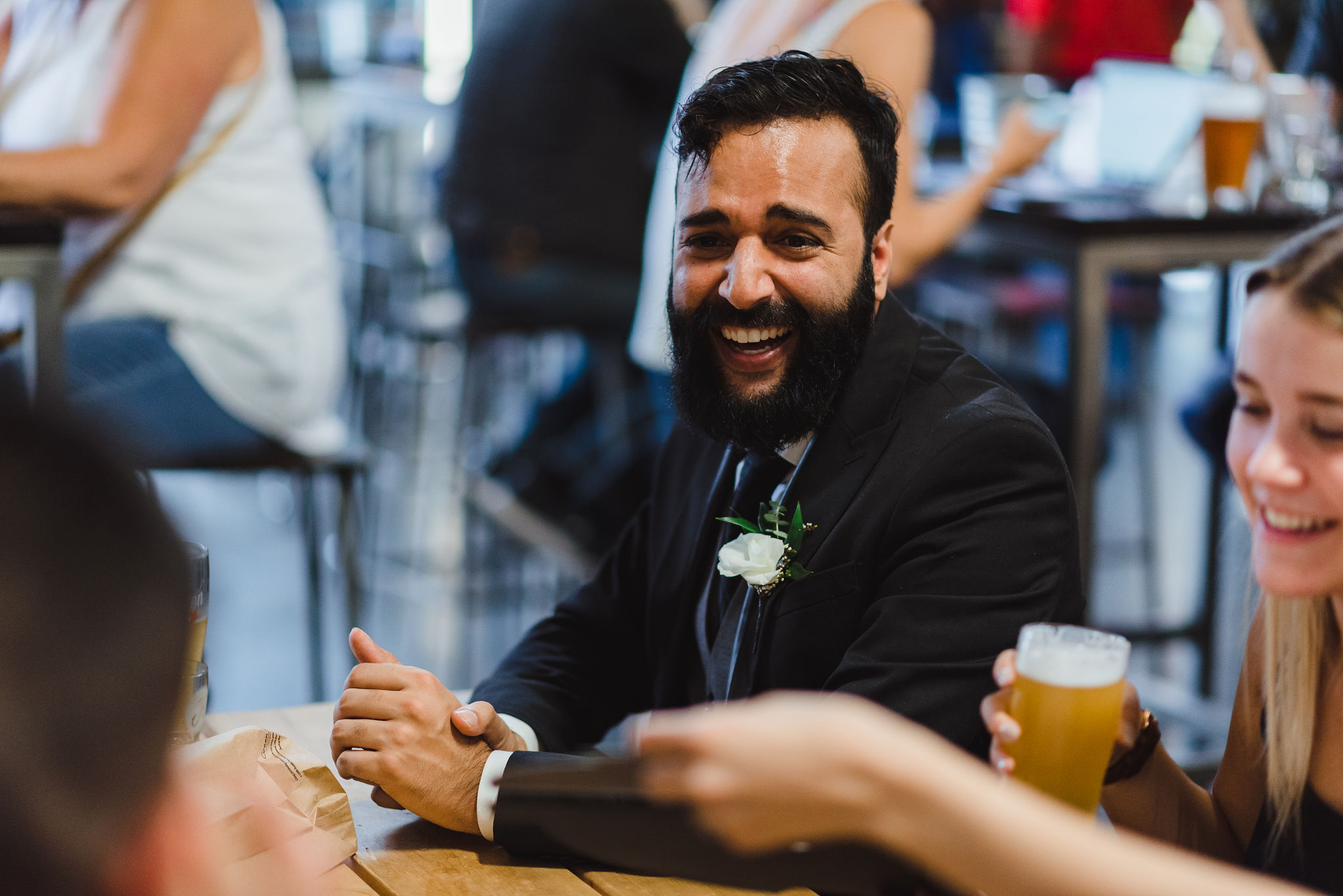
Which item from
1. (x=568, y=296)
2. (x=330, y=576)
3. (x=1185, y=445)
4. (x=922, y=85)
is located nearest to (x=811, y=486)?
(x=922, y=85)

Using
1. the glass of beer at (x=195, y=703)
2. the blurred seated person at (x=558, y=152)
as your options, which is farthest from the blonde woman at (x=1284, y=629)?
the blurred seated person at (x=558, y=152)

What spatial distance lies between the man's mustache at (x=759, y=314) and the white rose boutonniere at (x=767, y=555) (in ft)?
0.77

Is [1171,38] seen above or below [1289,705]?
above

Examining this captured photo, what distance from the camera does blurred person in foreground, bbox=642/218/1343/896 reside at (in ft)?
2.74

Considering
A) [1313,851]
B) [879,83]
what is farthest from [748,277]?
[879,83]

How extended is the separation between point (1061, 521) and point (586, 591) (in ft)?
2.27

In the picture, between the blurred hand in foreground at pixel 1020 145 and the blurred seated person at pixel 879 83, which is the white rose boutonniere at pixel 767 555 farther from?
the blurred hand in foreground at pixel 1020 145

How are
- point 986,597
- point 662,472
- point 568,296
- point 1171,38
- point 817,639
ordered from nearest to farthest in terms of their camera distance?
point 986,597 → point 817,639 → point 662,472 → point 568,296 → point 1171,38

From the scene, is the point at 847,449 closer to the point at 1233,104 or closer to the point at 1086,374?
the point at 1086,374

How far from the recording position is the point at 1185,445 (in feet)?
19.2

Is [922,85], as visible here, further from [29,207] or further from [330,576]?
[330,576]

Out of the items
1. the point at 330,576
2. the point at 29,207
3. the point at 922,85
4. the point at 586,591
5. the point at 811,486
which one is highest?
the point at 922,85

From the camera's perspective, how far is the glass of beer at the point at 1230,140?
3.02m

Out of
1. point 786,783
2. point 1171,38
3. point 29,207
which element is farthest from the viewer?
point 1171,38
